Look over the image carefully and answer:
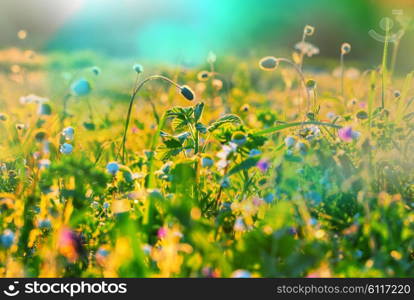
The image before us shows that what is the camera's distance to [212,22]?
38.1 feet

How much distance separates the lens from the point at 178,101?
3512 mm

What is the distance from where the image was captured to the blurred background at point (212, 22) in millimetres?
11305

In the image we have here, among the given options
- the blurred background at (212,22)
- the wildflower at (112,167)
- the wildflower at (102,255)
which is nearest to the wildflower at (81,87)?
the wildflower at (112,167)

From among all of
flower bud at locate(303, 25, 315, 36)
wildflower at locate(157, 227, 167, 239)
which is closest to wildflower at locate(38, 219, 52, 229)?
wildflower at locate(157, 227, 167, 239)

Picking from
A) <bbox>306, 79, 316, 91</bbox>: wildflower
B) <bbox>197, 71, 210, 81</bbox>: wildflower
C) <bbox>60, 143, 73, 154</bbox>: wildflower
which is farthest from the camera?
<bbox>197, 71, 210, 81</bbox>: wildflower

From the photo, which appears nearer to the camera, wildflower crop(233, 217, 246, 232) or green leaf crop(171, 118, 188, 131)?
wildflower crop(233, 217, 246, 232)

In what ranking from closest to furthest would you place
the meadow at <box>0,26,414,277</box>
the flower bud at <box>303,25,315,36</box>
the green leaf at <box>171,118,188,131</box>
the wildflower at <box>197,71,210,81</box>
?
the meadow at <box>0,26,414,277</box> < the green leaf at <box>171,118,188,131</box> < the flower bud at <box>303,25,315,36</box> < the wildflower at <box>197,71,210,81</box>

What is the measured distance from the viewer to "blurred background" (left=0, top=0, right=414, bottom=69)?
11305mm

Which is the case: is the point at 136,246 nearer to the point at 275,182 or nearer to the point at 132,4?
the point at 275,182

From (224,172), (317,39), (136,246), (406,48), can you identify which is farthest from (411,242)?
(317,39)

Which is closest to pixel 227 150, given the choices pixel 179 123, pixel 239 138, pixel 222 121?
pixel 239 138

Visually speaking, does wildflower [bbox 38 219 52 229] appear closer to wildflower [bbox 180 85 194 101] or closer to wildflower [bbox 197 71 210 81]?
wildflower [bbox 180 85 194 101]

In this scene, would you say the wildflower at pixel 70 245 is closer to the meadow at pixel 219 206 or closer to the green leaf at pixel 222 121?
the meadow at pixel 219 206

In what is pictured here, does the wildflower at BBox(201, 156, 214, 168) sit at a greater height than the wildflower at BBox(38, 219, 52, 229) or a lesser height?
greater
